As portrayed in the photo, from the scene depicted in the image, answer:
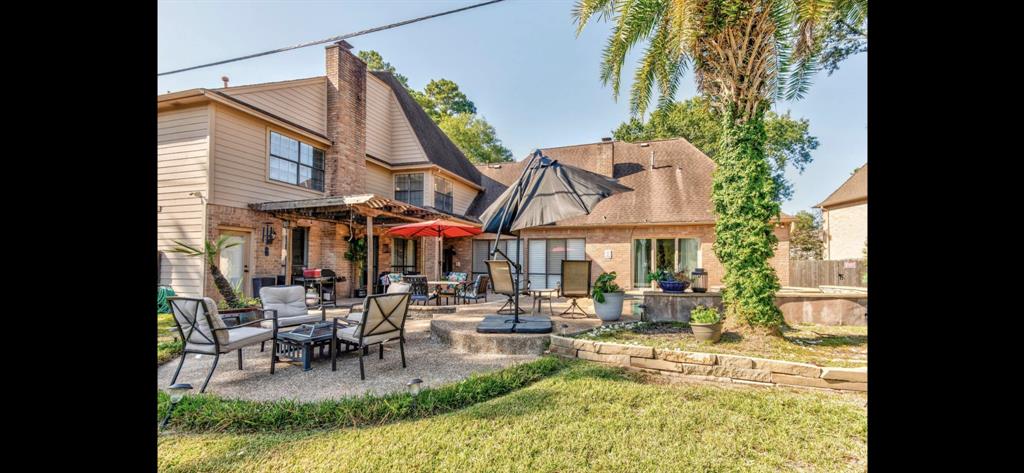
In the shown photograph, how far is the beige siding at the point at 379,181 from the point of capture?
14.3 m

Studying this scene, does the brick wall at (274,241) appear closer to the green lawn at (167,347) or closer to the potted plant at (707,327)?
the green lawn at (167,347)

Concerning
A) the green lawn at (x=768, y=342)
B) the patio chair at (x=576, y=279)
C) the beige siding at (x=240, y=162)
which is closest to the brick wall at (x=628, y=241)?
the green lawn at (x=768, y=342)

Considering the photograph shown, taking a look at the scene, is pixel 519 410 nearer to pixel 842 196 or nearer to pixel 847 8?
pixel 847 8

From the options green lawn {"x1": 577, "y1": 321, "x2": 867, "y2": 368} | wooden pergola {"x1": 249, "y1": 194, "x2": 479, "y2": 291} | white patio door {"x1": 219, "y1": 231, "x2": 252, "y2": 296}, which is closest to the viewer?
green lawn {"x1": 577, "y1": 321, "x2": 867, "y2": 368}

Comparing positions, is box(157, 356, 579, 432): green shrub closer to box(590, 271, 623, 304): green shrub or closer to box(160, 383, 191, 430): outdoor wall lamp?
box(160, 383, 191, 430): outdoor wall lamp

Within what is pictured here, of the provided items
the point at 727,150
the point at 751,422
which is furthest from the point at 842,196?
the point at 751,422

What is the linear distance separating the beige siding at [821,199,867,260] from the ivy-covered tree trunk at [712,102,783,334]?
529 inches

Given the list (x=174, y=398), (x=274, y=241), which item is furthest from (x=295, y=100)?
(x=174, y=398)

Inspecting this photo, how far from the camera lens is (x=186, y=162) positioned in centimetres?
954

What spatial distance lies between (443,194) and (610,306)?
1015 centimetres

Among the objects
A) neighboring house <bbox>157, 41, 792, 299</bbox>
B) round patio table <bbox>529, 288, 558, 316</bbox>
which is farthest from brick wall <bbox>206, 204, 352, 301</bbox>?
round patio table <bbox>529, 288, 558, 316</bbox>

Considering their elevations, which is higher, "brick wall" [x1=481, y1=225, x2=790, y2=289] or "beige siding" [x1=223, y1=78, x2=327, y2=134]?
"beige siding" [x1=223, y1=78, x2=327, y2=134]

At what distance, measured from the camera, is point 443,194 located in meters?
15.9

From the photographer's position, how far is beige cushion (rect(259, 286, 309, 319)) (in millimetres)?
6316
